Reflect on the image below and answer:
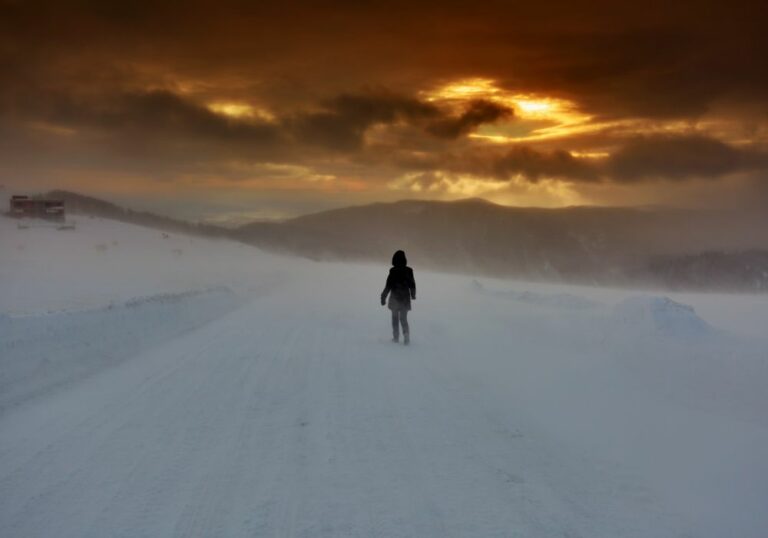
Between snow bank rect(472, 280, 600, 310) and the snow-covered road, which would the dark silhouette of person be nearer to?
the snow-covered road

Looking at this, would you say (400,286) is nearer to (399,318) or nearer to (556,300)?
(399,318)

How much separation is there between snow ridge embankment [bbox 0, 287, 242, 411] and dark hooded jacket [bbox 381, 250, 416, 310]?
5882 mm

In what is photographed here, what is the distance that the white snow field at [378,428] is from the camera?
5.18 metres

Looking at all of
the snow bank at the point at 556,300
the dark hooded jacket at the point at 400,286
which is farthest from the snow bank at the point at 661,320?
the dark hooded jacket at the point at 400,286

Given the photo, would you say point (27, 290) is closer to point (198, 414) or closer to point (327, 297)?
point (327, 297)

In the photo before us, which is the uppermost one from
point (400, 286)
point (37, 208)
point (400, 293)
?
point (37, 208)

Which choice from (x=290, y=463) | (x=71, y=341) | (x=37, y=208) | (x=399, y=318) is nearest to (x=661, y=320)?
(x=399, y=318)

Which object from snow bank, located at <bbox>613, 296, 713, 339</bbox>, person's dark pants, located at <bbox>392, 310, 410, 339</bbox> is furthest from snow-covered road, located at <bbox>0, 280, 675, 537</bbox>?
snow bank, located at <bbox>613, 296, 713, 339</bbox>

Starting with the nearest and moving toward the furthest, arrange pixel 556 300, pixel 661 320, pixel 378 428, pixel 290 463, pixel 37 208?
pixel 290 463 < pixel 378 428 < pixel 661 320 < pixel 556 300 < pixel 37 208

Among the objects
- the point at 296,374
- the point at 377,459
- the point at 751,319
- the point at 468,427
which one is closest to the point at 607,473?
the point at 468,427

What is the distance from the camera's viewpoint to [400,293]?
1552cm

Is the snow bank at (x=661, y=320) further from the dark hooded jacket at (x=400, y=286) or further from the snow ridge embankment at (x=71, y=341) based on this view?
the snow ridge embankment at (x=71, y=341)

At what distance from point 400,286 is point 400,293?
0.63 feet

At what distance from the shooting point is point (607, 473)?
636 cm
